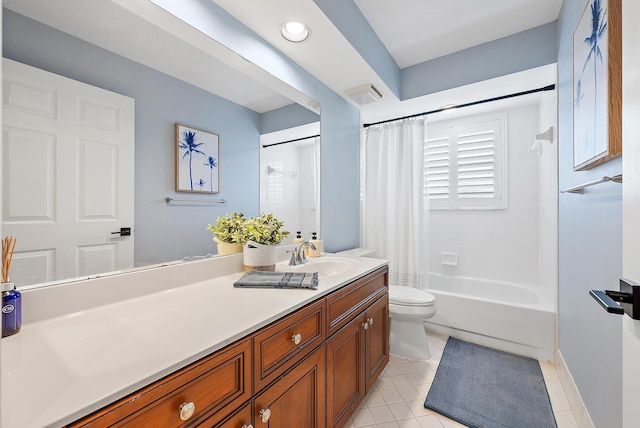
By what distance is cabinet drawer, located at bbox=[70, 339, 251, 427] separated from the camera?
566 millimetres

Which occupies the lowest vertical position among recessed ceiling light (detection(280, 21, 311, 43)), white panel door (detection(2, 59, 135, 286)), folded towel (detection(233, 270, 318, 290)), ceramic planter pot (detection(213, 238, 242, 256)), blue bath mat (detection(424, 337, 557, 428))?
blue bath mat (detection(424, 337, 557, 428))

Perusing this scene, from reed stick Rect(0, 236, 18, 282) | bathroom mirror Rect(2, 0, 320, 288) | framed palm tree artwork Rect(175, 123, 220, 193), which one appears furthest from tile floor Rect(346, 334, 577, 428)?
reed stick Rect(0, 236, 18, 282)

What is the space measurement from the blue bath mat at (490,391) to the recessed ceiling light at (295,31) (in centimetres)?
226

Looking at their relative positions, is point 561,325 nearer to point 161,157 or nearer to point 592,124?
point 592,124

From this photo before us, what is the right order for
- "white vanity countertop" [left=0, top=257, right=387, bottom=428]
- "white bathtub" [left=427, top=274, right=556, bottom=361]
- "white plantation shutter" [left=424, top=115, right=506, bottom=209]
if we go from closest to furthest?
"white vanity countertop" [left=0, top=257, right=387, bottom=428]
"white bathtub" [left=427, top=274, right=556, bottom=361]
"white plantation shutter" [left=424, top=115, right=506, bottom=209]

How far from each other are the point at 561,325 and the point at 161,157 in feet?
8.32

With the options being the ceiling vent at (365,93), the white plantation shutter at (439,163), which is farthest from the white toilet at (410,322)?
the ceiling vent at (365,93)

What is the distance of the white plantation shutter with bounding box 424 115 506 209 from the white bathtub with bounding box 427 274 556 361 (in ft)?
3.15

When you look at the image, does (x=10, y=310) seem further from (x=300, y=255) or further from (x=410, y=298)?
(x=410, y=298)

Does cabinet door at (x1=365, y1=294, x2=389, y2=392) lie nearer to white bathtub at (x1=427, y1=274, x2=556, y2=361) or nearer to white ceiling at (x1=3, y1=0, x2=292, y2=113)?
white bathtub at (x1=427, y1=274, x2=556, y2=361)

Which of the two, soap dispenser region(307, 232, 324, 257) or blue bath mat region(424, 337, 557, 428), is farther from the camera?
soap dispenser region(307, 232, 324, 257)

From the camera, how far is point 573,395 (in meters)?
1.55

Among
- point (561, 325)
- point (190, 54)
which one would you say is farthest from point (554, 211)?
point (190, 54)

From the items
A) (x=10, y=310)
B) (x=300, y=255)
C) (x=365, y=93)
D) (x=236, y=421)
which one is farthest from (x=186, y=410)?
(x=365, y=93)
